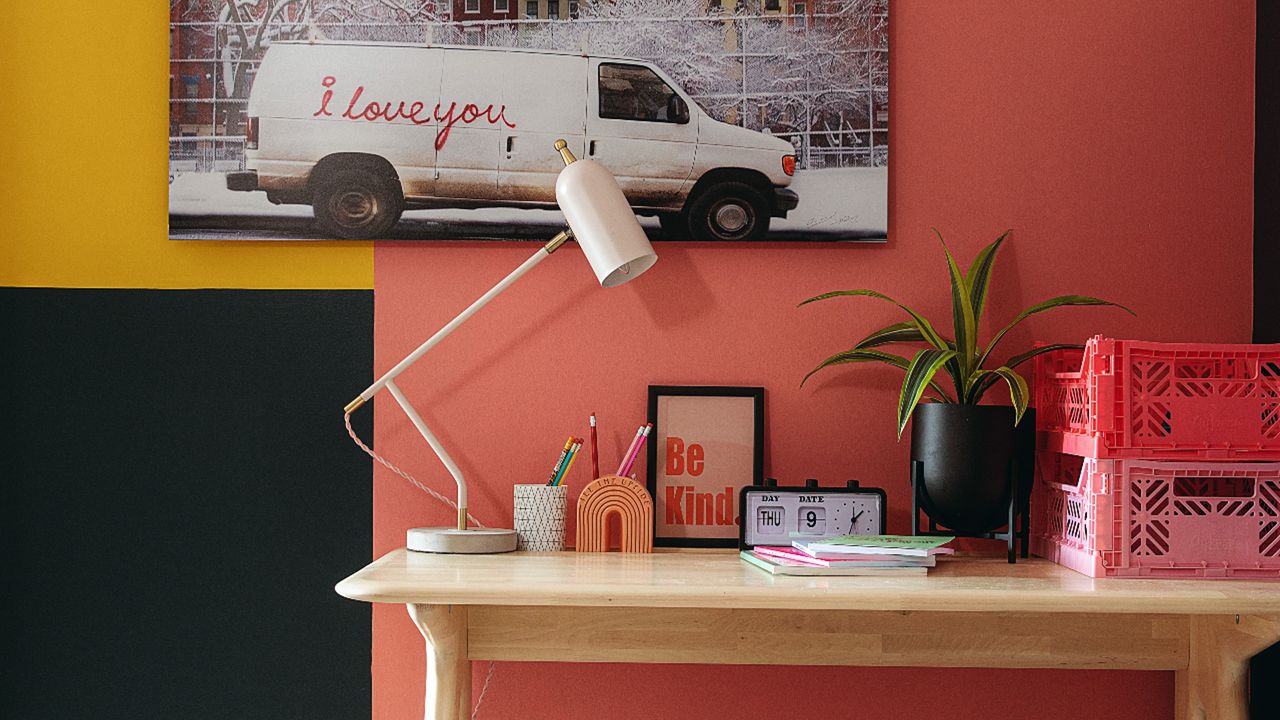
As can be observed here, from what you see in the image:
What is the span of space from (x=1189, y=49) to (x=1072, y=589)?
1.04m

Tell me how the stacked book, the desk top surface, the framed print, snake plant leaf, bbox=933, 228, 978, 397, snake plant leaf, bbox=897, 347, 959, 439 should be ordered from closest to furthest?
the desk top surface < the stacked book < snake plant leaf, bbox=897, 347, 959, 439 < snake plant leaf, bbox=933, 228, 978, 397 < the framed print

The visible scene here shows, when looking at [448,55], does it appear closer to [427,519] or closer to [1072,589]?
[427,519]

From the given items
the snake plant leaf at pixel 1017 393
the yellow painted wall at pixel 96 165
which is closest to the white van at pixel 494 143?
the yellow painted wall at pixel 96 165

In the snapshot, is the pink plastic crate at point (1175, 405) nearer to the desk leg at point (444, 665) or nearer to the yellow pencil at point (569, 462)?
the yellow pencil at point (569, 462)

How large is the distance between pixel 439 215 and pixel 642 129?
38cm

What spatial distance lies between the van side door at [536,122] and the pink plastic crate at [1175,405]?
910 millimetres

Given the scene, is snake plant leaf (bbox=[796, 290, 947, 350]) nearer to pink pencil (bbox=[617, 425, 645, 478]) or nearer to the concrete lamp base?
pink pencil (bbox=[617, 425, 645, 478])

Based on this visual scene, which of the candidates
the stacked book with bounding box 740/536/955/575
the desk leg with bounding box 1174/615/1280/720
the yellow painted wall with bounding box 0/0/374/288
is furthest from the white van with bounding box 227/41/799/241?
the desk leg with bounding box 1174/615/1280/720

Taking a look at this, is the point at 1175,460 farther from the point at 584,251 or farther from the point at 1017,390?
the point at 584,251

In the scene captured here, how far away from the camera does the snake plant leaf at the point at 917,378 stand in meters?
1.55

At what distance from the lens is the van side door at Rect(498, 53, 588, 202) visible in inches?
71.3

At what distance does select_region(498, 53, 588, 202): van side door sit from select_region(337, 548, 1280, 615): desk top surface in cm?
69
